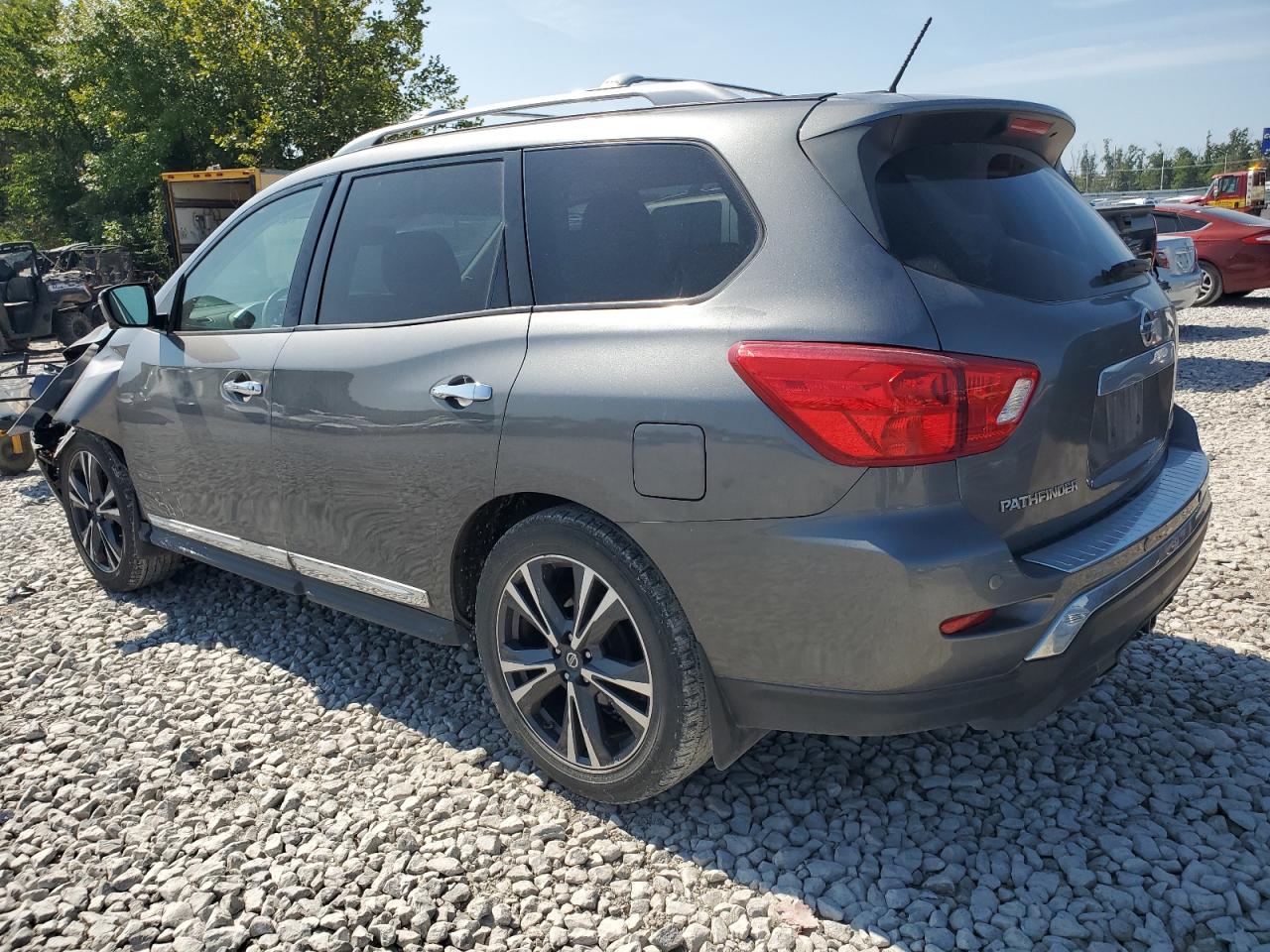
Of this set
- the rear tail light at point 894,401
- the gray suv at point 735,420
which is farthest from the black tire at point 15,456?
the rear tail light at point 894,401

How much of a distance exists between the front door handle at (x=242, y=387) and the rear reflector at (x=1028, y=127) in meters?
2.68

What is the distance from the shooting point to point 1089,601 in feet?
7.95

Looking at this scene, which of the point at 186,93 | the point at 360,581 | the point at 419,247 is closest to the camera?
the point at 419,247

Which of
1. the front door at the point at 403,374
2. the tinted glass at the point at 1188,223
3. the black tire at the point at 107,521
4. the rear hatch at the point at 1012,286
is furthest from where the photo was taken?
the tinted glass at the point at 1188,223

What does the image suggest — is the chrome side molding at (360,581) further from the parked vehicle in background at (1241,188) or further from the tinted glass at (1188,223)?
the parked vehicle in background at (1241,188)

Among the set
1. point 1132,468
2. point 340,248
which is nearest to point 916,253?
point 1132,468

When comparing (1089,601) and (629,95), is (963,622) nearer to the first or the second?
(1089,601)

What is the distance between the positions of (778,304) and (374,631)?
108 inches

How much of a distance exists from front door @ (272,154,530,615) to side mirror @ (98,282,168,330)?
109cm

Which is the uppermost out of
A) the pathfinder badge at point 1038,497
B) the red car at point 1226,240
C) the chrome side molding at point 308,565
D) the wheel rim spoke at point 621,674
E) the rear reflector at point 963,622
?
the pathfinder badge at point 1038,497

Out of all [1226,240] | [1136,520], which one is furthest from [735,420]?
[1226,240]

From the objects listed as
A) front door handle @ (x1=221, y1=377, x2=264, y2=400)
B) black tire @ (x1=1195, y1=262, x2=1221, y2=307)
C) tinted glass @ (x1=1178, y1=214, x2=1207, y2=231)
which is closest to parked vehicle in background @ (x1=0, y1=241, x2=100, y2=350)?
front door handle @ (x1=221, y1=377, x2=264, y2=400)

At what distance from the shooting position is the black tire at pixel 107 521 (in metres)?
4.73

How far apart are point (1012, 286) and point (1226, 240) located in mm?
14709
